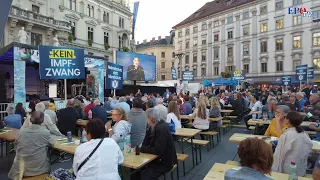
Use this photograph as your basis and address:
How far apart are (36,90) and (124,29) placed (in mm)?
17919

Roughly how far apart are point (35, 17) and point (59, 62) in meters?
14.8

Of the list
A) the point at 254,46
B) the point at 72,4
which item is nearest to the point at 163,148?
the point at 72,4

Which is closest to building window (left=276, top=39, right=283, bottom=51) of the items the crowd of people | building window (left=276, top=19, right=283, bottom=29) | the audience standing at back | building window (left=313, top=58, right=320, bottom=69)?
building window (left=276, top=19, right=283, bottom=29)

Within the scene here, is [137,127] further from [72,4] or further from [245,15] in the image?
[245,15]

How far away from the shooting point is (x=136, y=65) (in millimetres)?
24703

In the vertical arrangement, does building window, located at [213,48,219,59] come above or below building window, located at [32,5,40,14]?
below

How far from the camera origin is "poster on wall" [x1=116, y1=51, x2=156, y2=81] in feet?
76.8

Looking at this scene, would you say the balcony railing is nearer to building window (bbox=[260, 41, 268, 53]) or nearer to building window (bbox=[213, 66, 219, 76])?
building window (bbox=[213, 66, 219, 76])

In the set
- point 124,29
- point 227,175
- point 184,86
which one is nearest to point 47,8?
point 124,29

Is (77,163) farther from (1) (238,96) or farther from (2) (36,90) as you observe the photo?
(2) (36,90)

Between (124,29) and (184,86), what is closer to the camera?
(184,86)

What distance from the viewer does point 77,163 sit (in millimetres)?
2818

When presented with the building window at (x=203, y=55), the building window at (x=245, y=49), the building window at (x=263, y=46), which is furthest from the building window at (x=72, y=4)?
the building window at (x=263, y=46)

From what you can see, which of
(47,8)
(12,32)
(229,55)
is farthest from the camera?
(229,55)
